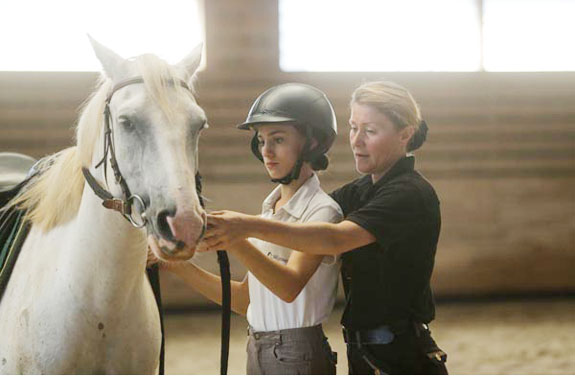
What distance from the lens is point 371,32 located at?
523 centimetres

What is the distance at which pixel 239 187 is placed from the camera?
204 inches

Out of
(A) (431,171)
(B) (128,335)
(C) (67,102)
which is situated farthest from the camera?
(A) (431,171)

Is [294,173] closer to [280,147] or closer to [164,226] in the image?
[280,147]

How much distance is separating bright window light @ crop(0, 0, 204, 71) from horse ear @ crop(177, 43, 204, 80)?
Result: 3.09 m

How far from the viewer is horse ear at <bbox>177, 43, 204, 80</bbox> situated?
4.50ft

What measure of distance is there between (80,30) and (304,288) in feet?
12.3

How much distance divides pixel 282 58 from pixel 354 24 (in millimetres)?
626

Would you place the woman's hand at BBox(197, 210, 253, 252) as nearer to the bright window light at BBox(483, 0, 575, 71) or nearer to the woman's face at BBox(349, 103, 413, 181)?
the woman's face at BBox(349, 103, 413, 181)

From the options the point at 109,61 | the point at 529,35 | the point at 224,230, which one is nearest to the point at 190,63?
the point at 109,61

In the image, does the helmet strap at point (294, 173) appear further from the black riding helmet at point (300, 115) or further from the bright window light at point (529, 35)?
the bright window light at point (529, 35)

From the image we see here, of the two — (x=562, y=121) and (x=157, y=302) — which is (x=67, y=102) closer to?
(x=157, y=302)

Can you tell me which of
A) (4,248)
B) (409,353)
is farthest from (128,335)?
(409,353)

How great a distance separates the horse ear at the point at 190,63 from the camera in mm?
1373

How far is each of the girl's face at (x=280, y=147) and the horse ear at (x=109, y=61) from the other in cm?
33
